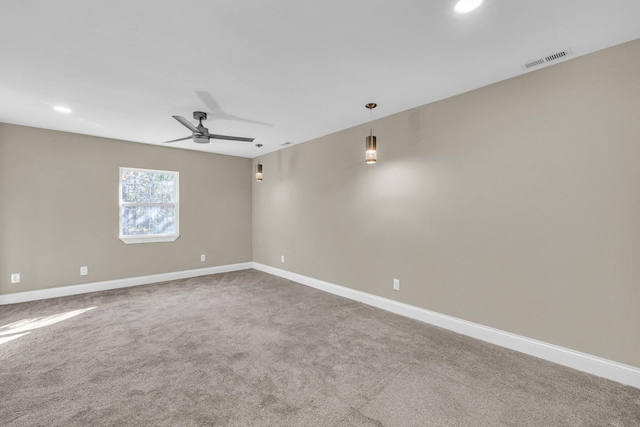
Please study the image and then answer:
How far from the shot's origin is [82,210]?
4617 millimetres

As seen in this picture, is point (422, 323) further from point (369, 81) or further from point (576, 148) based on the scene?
point (369, 81)

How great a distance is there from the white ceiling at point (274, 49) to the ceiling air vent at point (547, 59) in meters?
0.07

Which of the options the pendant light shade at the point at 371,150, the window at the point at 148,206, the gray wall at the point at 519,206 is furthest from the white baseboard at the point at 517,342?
the window at the point at 148,206

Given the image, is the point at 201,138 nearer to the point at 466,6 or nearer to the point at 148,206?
the point at 148,206

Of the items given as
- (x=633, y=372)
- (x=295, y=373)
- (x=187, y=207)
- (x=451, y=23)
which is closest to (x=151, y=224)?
(x=187, y=207)

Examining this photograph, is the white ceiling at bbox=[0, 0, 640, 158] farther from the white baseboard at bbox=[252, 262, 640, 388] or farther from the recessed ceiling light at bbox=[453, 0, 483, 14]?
the white baseboard at bbox=[252, 262, 640, 388]

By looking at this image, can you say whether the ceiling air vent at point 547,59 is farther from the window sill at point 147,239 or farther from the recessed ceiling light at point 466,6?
the window sill at point 147,239

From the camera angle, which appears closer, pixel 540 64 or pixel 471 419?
pixel 471 419

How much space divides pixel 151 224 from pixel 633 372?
6580 millimetres

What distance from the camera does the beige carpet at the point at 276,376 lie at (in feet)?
5.99

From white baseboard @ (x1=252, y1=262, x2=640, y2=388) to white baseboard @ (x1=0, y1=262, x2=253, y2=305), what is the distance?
3.17m

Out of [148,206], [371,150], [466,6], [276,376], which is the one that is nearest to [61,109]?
[148,206]

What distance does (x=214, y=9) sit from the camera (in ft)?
5.89

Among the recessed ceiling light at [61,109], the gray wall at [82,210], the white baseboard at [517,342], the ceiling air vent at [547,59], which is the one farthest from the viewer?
the gray wall at [82,210]
